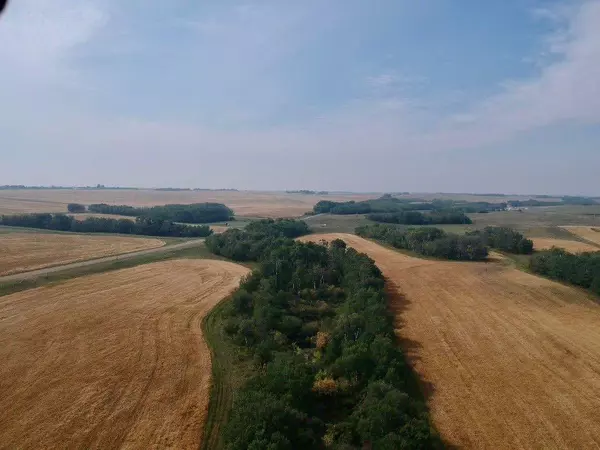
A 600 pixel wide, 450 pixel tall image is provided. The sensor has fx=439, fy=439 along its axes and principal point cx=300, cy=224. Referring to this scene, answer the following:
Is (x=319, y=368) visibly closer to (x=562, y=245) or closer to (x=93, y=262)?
(x=93, y=262)

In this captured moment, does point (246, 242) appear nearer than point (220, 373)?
No

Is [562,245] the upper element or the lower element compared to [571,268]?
lower

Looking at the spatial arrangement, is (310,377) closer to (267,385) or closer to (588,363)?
(267,385)

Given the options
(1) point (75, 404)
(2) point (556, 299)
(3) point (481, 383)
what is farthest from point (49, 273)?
(2) point (556, 299)

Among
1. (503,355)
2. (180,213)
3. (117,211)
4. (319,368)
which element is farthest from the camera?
(117,211)

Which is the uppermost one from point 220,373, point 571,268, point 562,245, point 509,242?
point 509,242

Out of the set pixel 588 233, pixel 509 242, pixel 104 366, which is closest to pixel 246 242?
pixel 104 366

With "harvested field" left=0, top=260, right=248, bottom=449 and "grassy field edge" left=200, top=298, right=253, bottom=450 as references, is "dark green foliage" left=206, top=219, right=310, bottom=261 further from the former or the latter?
"grassy field edge" left=200, top=298, right=253, bottom=450
